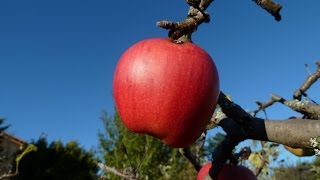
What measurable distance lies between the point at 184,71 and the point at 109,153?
1440 cm

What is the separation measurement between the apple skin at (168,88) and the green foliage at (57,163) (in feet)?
63.0

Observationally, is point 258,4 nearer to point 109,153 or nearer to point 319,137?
point 319,137

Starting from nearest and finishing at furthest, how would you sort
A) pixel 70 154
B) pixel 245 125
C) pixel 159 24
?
1. pixel 159 24
2. pixel 245 125
3. pixel 70 154

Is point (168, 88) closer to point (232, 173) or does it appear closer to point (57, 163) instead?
point (232, 173)

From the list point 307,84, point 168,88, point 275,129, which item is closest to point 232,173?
point 275,129

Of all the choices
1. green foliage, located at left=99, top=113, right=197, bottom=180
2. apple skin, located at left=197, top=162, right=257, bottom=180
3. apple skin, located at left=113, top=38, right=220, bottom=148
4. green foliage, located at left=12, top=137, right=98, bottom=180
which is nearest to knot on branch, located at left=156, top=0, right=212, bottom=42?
apple skin, located at left=113, top=38, right=220, bottom=148

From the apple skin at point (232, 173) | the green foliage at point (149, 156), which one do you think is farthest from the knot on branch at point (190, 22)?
the green foliage at point (149, 156)

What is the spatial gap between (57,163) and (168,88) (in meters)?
20.0

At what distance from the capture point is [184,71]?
1251mm

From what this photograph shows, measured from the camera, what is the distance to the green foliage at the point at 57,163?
2006cm

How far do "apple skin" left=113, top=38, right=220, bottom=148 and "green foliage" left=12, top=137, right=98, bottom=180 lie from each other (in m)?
19.2

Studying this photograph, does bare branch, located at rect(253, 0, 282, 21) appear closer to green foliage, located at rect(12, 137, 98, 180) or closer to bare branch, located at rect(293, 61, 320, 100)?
bare branch, located at rect(293, 61, 320, 100)

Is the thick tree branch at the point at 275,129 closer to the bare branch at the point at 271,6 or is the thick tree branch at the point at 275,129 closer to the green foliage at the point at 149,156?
the bare branch at the point at 271,6

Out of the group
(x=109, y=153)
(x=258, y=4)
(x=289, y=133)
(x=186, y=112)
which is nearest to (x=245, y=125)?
(x=289, y=133)
